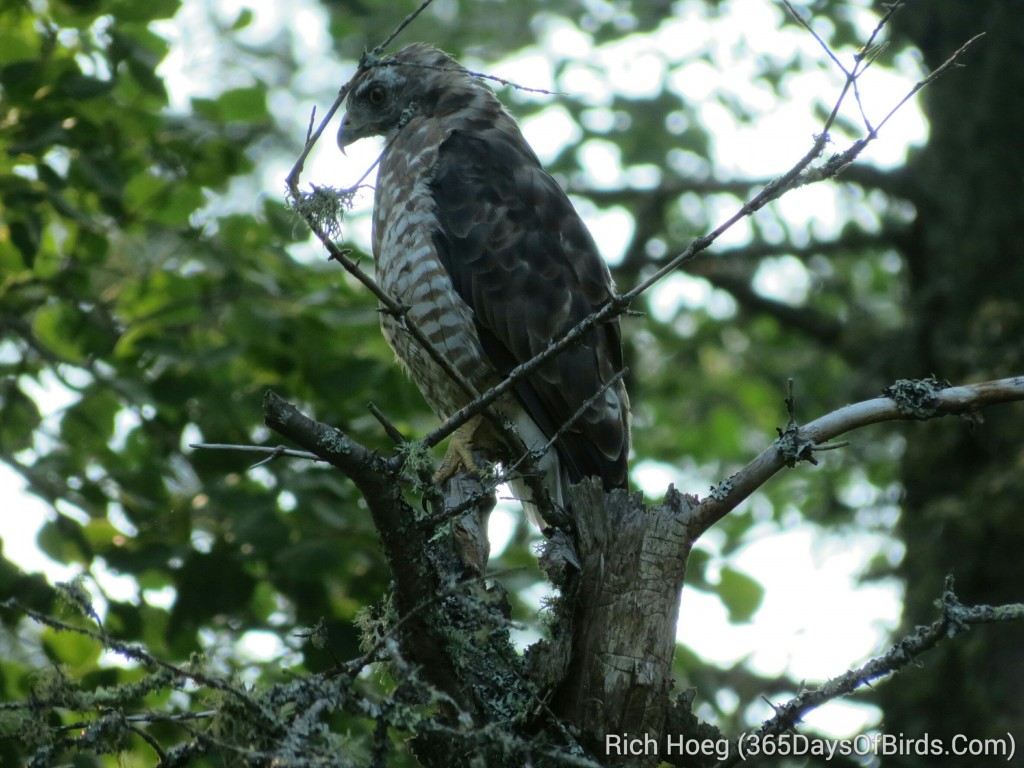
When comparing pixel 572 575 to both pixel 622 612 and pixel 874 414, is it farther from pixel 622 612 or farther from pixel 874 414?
pixel 874 414

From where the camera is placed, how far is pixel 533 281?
4180 millimetres

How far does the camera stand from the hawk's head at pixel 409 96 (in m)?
4.90

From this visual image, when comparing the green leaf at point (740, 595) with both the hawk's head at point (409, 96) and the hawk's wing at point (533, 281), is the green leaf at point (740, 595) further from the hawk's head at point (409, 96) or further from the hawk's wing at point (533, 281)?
the hawk's head at point (409, 96)

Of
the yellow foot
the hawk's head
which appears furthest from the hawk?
the hawk's head

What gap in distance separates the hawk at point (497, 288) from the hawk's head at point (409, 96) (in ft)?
0.60

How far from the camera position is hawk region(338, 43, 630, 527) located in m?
3.96

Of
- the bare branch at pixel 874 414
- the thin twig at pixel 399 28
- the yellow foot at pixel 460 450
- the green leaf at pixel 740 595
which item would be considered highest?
the thin twig at pixel 399 28

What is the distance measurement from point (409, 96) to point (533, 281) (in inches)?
52.4

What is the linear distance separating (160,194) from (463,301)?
143 centimetres

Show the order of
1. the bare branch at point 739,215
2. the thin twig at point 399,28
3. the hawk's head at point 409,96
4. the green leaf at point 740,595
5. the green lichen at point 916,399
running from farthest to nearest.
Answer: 1. the hawk's head at point 409,96
2. the green leaf at point 740,595
3. the green lichen at point 916,399
4. the thin twig at point 399,28
5. the bare branch at point 739,215

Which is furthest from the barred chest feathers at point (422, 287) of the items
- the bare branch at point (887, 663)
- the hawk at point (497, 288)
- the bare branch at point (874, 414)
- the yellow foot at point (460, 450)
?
the bare branch at point (887, 663)

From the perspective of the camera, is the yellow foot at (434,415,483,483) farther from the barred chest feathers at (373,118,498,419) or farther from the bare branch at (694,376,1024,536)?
the bare branch at (694,376,1024,536)

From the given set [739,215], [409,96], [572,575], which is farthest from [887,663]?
[409,96]

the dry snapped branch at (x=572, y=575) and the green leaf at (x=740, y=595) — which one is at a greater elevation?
the green leaf at (x=740, y=595)
